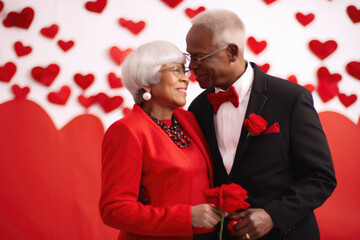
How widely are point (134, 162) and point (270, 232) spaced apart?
2.12 ft

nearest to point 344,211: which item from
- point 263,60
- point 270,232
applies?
point 263,60

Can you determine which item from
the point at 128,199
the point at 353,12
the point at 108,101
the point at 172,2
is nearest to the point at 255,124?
the point at 128,199

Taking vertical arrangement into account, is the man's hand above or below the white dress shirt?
below

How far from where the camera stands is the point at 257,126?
163 cm

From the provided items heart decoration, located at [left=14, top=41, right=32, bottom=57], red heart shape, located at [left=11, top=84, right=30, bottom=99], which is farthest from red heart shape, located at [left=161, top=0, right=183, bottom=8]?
red heart shape, located at [left=11, top=84, right=30, bottom=99]

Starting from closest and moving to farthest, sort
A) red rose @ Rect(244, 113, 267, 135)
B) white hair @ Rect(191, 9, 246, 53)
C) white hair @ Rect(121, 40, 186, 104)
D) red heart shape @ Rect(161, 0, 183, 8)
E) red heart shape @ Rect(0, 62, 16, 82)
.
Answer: red rose @ Rect(244, 113, 267, 135) → white hair @ Rect(121, 40, 186, 104) → white hair @ Rect(191, 9, 246, 53) → red heart shape @ Rect(0, 62, 16, 82) → red heart shape @ Rect(161, 0, 183, 8)

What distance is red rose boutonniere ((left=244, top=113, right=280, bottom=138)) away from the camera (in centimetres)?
163

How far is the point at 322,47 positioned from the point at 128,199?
97.9 inches

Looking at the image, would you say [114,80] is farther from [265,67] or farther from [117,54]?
[265,67]

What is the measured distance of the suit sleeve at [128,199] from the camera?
1.55 meters

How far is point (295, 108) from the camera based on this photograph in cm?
169

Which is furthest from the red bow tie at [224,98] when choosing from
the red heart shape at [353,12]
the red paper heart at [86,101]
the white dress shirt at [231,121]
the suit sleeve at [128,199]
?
the red heart shape at [353,12]

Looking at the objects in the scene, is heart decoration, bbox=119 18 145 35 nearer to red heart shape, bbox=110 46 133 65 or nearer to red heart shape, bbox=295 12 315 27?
red heart shape, bbox=110 46 133 65

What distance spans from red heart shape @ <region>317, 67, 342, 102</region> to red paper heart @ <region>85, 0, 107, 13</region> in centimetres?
189
